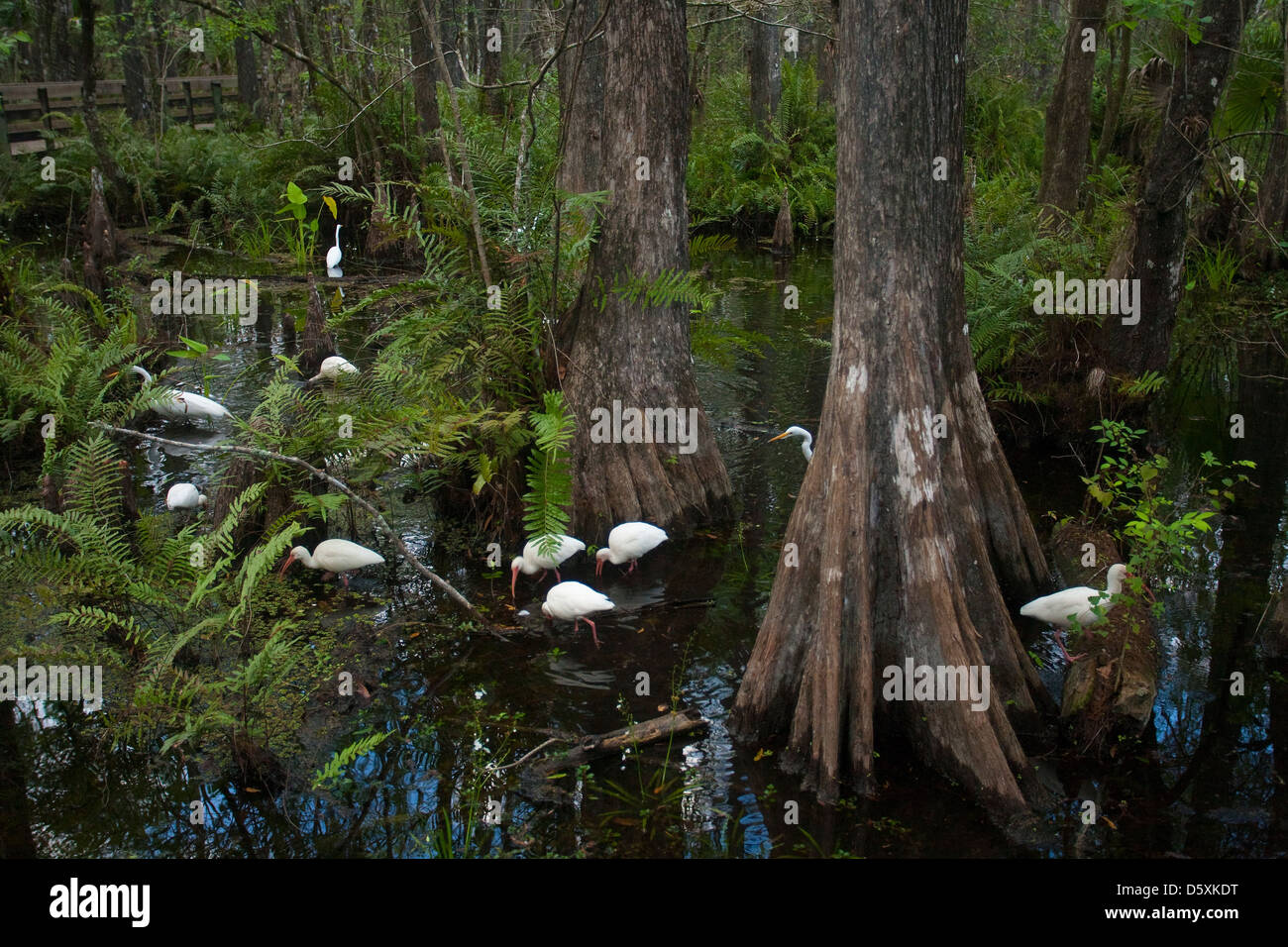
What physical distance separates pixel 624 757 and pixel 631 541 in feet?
7.60

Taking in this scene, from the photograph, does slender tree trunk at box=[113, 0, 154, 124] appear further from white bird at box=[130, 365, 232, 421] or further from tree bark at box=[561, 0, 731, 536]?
tree bark at box=[561, 0, 731, 536]

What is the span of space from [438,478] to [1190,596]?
6.10m

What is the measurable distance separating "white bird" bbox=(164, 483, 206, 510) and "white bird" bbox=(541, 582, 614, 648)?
147 inches

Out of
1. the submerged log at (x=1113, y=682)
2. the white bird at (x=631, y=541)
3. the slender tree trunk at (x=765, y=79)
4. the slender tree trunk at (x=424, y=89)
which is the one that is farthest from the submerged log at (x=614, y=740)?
the slender tree trunk at (x=765, y=79)

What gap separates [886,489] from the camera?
18.2 feet

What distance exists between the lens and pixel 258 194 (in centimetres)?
1964

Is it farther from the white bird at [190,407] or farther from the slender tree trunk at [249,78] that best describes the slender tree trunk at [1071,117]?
the slender tree trunk at [249,78]
